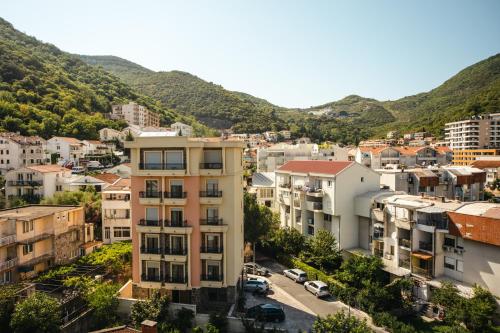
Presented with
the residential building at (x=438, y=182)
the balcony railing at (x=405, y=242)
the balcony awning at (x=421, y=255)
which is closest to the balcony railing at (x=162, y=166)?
the balcony railing at (x=405, y=242)

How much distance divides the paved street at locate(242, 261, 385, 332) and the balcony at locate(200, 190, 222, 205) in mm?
9285

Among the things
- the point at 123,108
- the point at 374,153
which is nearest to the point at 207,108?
the point at 123,108

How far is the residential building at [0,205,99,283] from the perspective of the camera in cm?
3066

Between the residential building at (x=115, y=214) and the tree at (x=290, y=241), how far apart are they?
17.3m

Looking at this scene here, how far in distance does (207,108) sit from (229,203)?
151 meters

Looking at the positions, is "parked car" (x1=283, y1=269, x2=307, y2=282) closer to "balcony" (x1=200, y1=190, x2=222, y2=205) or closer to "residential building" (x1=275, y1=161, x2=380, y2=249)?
"residential building" (x1=275, y1=161, x2=380, y2=249)

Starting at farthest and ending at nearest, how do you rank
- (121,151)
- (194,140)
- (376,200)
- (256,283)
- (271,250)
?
(121,151), (271,250), (376,200), (256,283), (194,140)

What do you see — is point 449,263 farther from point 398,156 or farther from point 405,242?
point 398,156

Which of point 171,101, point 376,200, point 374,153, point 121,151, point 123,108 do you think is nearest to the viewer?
point 376,200

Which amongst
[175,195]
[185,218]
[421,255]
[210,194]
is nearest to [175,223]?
[185,218]

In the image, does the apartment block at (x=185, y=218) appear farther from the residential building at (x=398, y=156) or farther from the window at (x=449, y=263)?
the residential building at (x=398, y=156)

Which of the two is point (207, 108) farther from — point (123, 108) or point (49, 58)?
point (49, 58)

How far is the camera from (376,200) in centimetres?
3716

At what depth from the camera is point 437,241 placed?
30.7 metres
